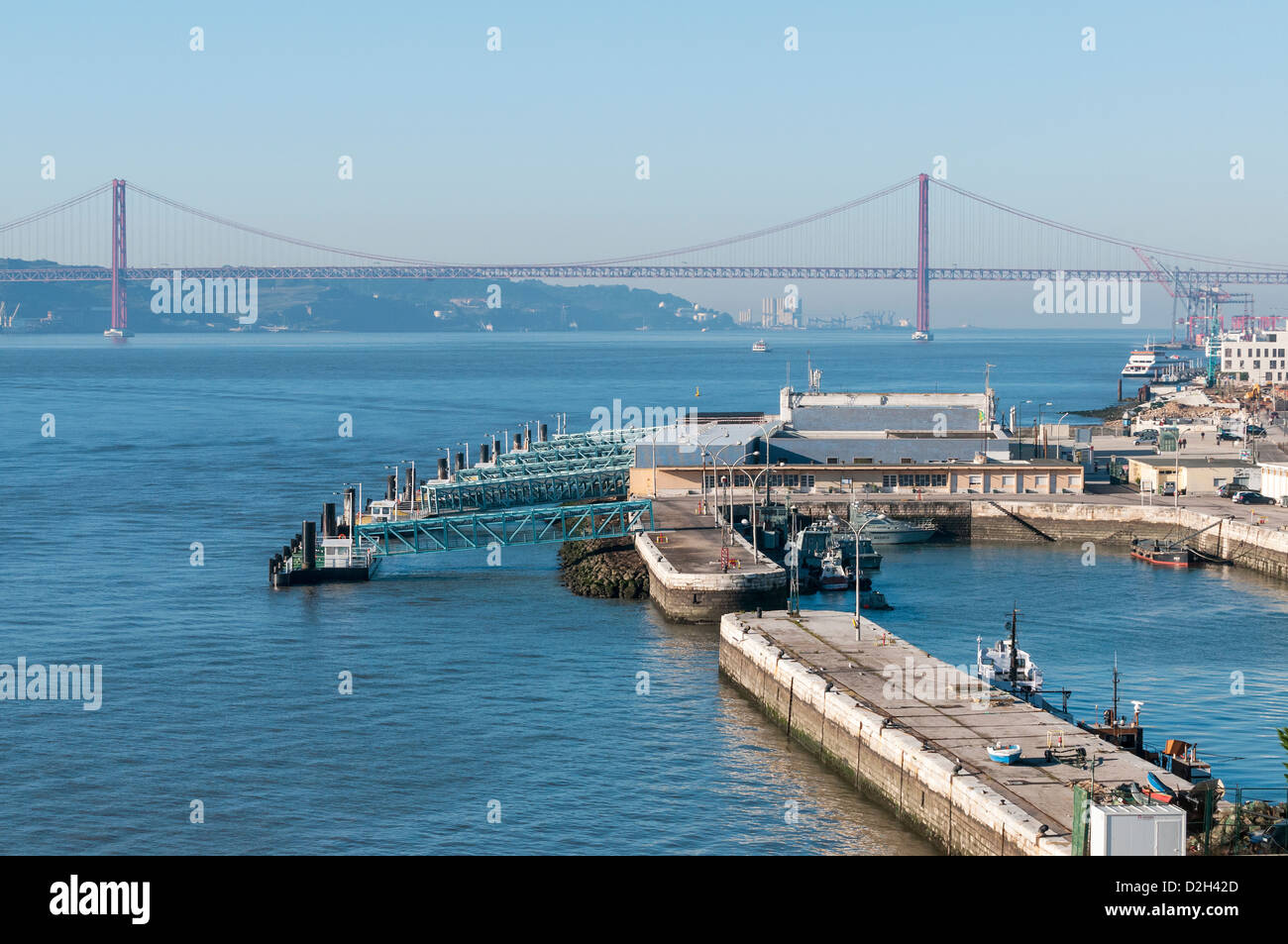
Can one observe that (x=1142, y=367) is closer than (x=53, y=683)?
No

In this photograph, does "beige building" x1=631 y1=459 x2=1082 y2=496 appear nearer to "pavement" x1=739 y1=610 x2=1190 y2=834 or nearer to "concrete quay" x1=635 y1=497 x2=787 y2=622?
"concrete quay" x1=635 y1=497 x2=787 y2=622

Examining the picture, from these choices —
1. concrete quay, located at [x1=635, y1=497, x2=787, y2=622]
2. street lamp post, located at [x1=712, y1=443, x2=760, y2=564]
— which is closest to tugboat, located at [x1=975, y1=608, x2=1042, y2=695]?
concrete quay, located at [x1=635, y1=497, x2=787, y2=622]

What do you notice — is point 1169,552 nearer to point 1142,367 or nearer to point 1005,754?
point 1005,754

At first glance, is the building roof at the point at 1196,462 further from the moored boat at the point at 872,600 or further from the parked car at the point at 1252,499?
the moored boat at the point at 872,600

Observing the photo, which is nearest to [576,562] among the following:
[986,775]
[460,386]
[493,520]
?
[493,520]
